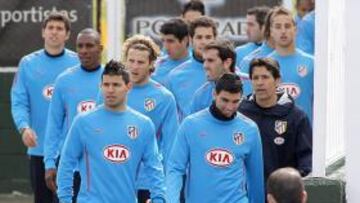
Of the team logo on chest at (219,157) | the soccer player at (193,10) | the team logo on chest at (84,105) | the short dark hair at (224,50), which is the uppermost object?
the soccer player at (193,10)

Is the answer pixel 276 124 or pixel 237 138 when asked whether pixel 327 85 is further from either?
pixel 237 138

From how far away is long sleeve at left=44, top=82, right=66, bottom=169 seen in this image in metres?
11.2

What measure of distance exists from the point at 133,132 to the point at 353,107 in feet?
4.89

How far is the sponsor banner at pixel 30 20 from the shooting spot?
14.6m

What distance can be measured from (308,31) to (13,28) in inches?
134

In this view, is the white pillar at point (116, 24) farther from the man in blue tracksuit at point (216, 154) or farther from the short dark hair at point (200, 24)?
the man in blue tracksuit at point (216, 154)

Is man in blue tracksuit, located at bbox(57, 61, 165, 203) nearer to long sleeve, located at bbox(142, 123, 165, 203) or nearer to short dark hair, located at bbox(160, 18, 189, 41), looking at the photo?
long sleeve, located at bbox(142, 123, 165, 203)

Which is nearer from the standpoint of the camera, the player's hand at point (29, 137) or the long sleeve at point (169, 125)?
the long sleeve at point (169, 125)

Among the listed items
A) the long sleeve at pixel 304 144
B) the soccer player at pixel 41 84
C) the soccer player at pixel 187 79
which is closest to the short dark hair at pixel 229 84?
the long sleeve at pixel 304 144

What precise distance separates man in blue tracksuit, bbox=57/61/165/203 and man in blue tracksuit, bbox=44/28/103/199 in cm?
148

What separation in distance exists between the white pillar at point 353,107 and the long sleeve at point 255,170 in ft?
1.92

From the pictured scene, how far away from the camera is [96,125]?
Result: 9.59m

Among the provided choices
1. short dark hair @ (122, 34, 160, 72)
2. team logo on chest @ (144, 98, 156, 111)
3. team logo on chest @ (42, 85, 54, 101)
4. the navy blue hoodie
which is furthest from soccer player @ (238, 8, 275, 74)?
the navy blue hoodie

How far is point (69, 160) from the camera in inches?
378
